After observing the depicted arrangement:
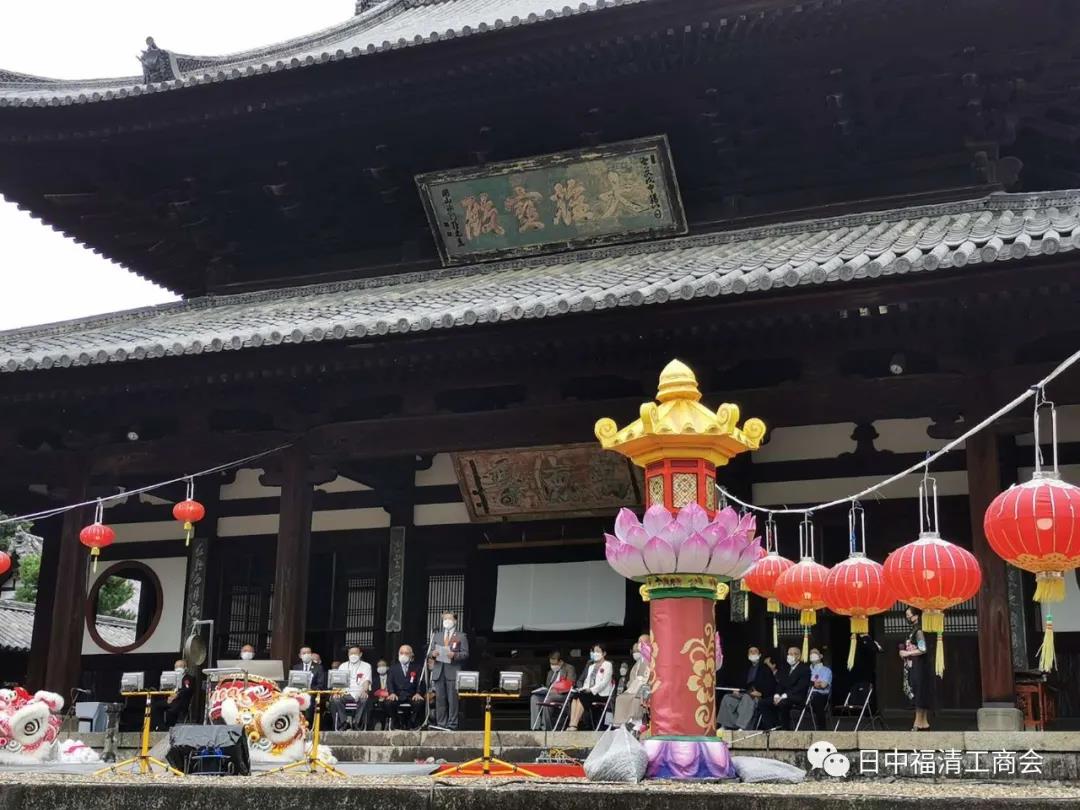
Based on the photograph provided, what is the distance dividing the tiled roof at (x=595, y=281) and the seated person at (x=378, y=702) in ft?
15.2

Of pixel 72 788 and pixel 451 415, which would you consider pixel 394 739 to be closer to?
pixel 451 415

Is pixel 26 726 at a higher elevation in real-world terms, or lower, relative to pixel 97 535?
lower

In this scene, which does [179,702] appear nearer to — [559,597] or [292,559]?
[292,559]

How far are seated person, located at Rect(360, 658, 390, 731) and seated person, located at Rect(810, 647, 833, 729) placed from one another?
504 centimetres

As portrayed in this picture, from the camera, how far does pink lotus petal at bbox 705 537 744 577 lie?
730 cm

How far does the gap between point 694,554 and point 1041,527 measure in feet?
7.39

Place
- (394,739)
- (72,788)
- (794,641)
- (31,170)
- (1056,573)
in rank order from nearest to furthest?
(72,788) < (1056,573) < (394,739) < (794,641) < (31,170)

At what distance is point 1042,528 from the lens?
766 centimetres

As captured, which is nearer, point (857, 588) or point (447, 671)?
point (857, 588)

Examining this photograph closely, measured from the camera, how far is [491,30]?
13.1 m

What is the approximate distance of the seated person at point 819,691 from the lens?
12.9 meters

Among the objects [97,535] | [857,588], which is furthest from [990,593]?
[97,535]

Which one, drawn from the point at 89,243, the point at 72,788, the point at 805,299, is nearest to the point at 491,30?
the point at 805,299

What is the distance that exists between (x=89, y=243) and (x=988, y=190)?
11977 mm
